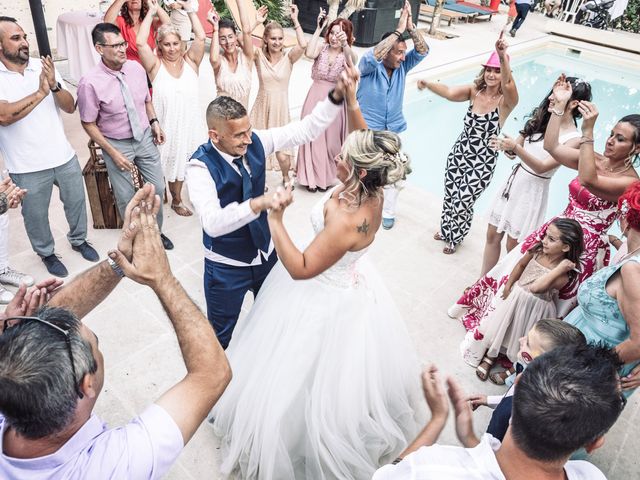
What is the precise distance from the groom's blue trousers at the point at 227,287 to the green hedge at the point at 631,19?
18.2 meters

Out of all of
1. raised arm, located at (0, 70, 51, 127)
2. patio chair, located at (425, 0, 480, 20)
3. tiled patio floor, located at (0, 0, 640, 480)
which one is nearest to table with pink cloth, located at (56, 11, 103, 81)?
tiled patio floor, located at (0, 0, 640, 480)

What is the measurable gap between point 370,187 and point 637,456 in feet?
7.28

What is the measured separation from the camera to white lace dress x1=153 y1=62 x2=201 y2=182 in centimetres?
388

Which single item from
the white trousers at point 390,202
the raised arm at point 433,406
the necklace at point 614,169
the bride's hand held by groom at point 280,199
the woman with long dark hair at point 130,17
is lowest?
the white trousers at point 390,202

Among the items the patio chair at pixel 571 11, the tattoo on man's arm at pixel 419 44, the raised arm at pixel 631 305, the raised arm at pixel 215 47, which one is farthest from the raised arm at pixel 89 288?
the patio chair at pixel 571 11

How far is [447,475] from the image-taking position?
106cm

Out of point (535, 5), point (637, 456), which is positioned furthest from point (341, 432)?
point (535, 5)

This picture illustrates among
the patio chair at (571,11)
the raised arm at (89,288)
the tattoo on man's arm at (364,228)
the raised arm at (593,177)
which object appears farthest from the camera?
the patio chair at (571,11)

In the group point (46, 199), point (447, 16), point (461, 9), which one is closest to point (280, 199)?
point (46, 199)

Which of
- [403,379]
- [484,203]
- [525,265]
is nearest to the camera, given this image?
[403,379]

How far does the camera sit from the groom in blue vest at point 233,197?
2.16 m

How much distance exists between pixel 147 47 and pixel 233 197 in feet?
7.11

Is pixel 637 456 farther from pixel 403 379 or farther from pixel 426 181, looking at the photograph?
pixel 426 181

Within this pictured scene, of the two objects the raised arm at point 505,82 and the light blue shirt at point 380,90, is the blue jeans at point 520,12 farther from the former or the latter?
the raised arm at point 505,82
